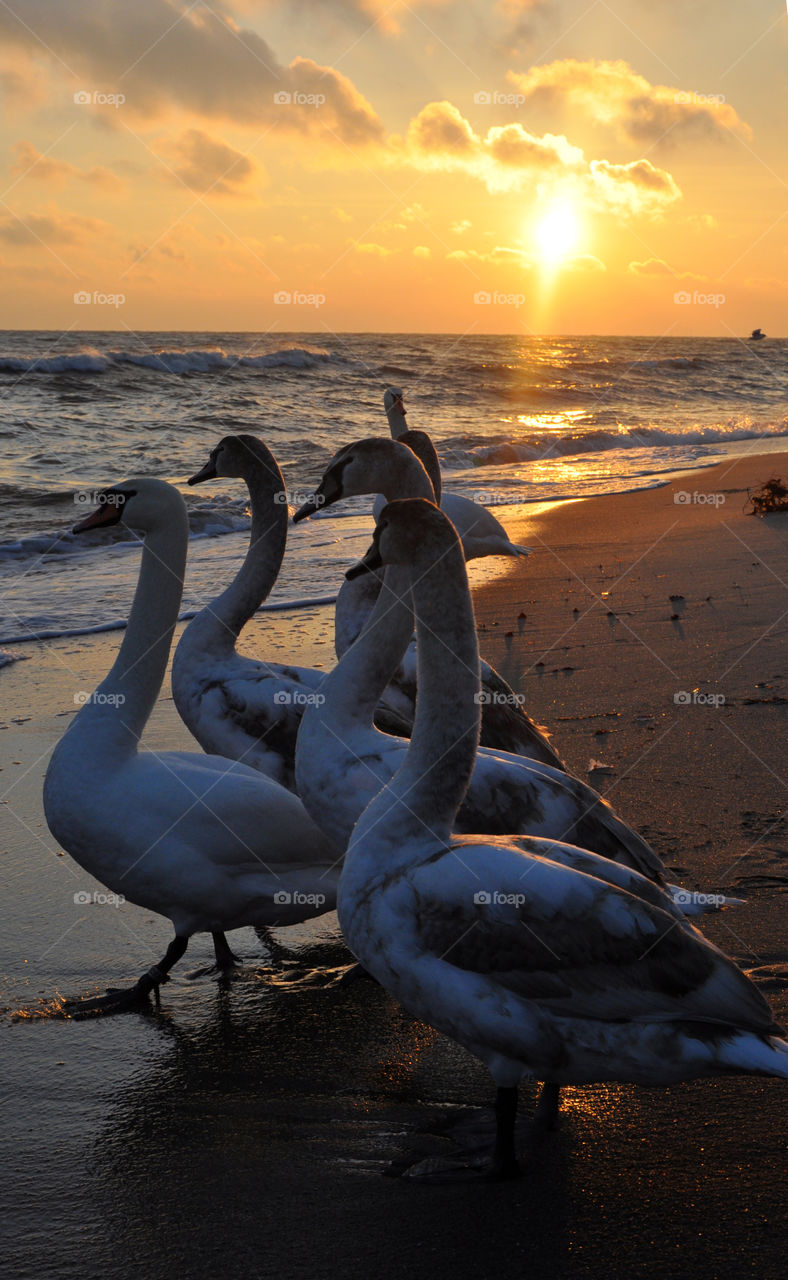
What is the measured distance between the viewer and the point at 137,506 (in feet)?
16.3

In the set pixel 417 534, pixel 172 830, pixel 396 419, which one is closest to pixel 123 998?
pixel 172 830

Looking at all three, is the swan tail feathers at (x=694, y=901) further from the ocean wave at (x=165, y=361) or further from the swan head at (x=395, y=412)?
the ocean wave at (x=165, y=361)

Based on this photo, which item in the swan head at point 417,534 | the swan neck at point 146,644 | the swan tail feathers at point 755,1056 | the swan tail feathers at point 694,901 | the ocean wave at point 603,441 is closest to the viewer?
the swan tail feathers at point 755,1056

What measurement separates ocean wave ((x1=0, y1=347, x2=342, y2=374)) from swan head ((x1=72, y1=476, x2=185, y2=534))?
3212cm

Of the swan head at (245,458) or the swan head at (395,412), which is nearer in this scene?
the swan head at (245,458)

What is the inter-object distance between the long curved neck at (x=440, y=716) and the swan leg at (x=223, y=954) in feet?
4.35

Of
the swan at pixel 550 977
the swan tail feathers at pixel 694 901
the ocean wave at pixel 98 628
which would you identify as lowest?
the ocean wave at pixel 98 628

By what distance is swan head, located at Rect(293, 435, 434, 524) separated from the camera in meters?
5.01

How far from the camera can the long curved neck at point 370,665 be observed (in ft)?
14.3

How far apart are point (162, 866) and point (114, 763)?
444 mm

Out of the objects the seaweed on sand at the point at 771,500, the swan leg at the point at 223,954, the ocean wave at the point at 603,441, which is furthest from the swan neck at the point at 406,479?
the ocean wave at the point at 603,441

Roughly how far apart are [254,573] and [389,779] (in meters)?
2.36

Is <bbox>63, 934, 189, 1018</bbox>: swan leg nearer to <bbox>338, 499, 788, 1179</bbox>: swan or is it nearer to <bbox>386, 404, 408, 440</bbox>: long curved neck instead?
<bbox>338, 499, 788, 1179</bbox>: swan

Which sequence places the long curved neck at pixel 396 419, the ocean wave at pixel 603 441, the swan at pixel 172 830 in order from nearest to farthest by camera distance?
1. the swan at pixel 172 830
2. the long curved neck at pixel 396 419
3. the ocean wave at pixel 603 441
